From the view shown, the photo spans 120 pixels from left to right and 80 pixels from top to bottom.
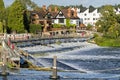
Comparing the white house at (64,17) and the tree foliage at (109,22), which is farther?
the white house at (64,17)

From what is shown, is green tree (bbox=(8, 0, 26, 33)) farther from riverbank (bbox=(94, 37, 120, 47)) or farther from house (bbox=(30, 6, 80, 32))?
house (bbox=(30, 6, 80, 32))

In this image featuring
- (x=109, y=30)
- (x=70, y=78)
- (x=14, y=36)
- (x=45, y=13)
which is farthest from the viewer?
(x=45, y=13)

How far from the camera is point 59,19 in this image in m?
182

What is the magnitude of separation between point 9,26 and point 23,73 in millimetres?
79840

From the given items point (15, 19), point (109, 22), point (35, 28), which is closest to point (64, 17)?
point (109, 22)

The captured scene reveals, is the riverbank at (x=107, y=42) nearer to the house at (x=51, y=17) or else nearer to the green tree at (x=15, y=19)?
the green tree at (x=15, y=19)

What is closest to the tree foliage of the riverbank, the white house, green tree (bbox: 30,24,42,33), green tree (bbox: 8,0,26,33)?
the riverbank

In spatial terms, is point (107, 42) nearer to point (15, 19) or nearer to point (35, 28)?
point (15, 19)

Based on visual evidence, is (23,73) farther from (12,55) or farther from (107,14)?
(107,14)

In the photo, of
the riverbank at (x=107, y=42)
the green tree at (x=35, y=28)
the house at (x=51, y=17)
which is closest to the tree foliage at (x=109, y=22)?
the riverbank at (x=107, y=42)

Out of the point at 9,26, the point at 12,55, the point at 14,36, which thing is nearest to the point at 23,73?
the point at 12,55

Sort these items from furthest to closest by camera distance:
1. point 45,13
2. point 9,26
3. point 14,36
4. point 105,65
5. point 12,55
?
point 45,13, point 9,26, point 14,36, point 105,65, point 12,55

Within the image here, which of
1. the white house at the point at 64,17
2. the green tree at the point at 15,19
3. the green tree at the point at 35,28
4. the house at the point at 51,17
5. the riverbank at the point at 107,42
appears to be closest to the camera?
the riverbank at the point at 107,42

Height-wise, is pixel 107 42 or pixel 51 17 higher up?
pixel 51 17
